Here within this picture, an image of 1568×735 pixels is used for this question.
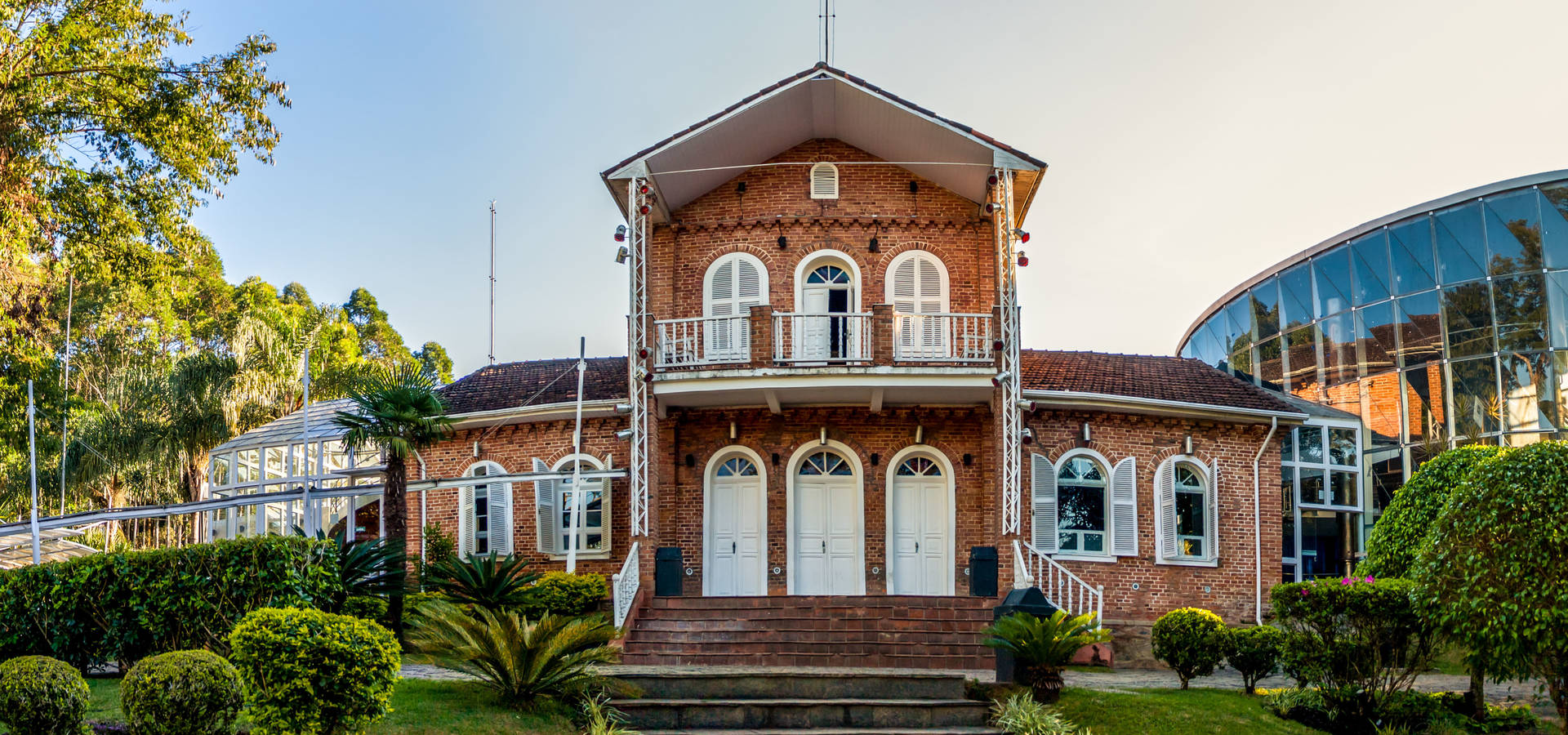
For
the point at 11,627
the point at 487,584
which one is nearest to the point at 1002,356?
the point at 487,584

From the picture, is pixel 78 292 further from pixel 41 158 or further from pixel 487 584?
pixel 487 584

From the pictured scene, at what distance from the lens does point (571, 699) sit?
1212 centimetres

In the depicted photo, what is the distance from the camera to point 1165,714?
1225 centimetres

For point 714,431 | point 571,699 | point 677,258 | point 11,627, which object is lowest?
point 571,699

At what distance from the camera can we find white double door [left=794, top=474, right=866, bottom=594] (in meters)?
18.5

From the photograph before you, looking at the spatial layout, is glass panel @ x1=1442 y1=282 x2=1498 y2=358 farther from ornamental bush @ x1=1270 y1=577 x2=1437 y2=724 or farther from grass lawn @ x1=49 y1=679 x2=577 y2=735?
grass lawn @ x1=49 y1=679 x2=577 y2=735

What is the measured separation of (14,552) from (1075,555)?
61.2 ft

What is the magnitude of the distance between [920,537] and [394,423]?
746 centimetres

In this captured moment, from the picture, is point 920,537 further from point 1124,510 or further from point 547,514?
point 547,514

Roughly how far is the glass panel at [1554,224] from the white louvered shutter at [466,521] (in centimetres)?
1935

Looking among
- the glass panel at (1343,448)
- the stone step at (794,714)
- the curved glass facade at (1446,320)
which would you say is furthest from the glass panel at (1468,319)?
the stone step at (794,714)

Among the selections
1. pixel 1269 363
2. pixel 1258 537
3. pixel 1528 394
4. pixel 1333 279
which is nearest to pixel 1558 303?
pixel 1528 394

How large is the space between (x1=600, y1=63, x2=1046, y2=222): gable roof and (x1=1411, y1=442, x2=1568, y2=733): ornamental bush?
25.2 ft

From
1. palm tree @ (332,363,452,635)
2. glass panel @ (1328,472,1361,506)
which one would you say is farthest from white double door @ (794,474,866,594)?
glass panel @ (1328,472,1361,506)
